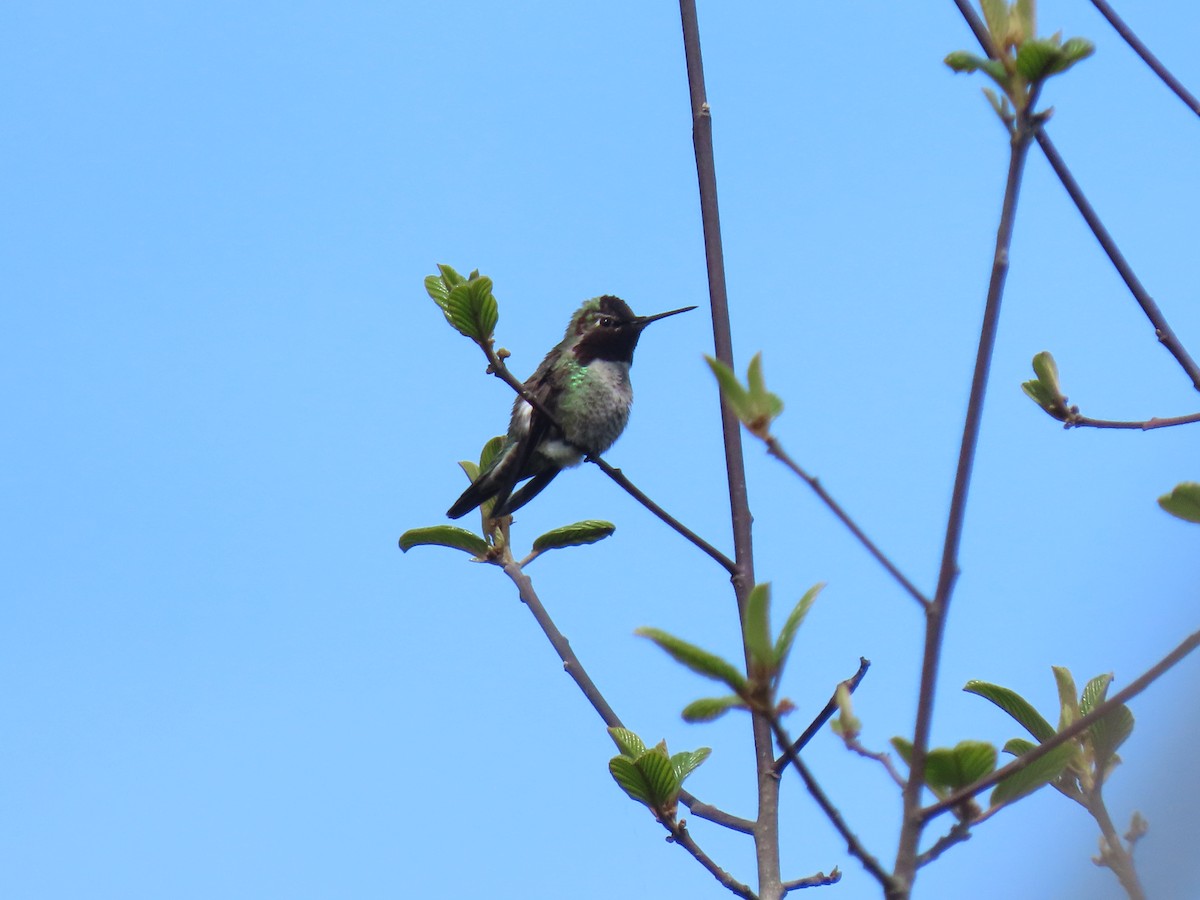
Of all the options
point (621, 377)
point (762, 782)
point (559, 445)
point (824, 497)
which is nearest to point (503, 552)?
point (762, 782)

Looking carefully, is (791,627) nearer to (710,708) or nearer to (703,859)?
(710,708)

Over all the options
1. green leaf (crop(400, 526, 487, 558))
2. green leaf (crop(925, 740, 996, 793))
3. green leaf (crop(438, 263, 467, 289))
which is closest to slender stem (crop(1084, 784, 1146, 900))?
green leaf (crop(925, 740, 996, 793))

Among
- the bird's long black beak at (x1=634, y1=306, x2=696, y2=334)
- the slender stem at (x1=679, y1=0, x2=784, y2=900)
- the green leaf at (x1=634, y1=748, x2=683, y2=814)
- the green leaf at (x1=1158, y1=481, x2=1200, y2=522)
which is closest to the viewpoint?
the green leaf at (x1=1158, y1=481, x2=1200, y2=522)

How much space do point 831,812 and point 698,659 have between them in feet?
0.98

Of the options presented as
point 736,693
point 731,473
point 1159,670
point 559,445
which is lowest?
point 1159,670

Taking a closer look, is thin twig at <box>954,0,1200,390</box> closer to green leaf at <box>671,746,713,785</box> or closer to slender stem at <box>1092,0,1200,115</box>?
slender stem at <box>1092,0,1200,115</box>

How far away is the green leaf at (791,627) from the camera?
6.38ft

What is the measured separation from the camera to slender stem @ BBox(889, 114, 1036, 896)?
5.52 ft

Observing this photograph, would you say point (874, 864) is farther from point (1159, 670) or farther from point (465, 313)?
point (465, 313)

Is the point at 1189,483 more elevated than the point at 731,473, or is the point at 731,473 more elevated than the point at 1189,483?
the point at 731,473

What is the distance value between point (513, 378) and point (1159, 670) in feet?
7.55

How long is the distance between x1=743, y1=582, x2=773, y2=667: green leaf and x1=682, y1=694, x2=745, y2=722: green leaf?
8cm

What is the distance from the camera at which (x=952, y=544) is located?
1752 millimetres

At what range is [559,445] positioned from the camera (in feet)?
27.2
